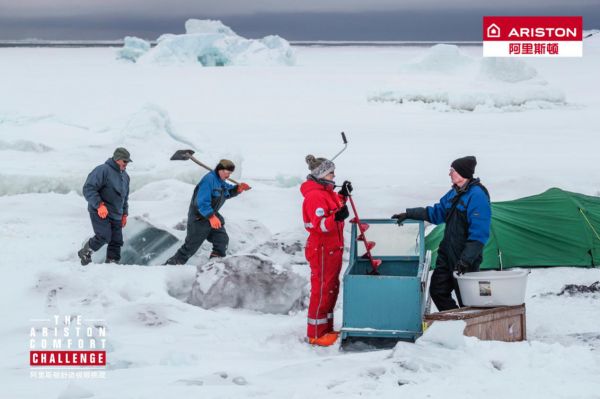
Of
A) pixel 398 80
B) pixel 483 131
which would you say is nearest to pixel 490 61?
pixel 398 80

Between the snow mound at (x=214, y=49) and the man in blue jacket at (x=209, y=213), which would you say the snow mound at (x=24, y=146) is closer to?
the man in blue jacket at (x=209, y=213)

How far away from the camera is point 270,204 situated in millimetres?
9844

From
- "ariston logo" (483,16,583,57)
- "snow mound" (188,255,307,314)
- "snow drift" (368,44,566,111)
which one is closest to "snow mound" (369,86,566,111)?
"snow drift" (368,44,566,111)

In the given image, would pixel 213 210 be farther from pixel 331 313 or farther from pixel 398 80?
pixel 398 80

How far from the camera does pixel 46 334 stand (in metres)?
4.72

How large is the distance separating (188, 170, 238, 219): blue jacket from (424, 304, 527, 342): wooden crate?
2275 millimetres

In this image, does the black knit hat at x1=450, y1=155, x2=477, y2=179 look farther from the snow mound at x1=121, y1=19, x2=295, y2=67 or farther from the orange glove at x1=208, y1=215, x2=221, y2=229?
the snow mound at x1=121, y1=19, x2=295, y2=67

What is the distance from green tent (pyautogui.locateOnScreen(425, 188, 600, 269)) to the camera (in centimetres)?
651

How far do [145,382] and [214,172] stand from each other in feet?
8.33

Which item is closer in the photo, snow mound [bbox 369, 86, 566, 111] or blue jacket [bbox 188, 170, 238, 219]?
blue jacket [bbox 188, 170, 238, 219]

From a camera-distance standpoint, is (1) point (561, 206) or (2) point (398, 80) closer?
(1) point (561, 206)

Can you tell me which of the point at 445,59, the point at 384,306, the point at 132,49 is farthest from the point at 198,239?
the point at 132,49

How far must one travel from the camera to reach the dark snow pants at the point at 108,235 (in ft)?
20.5

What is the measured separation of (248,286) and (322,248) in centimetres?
95
